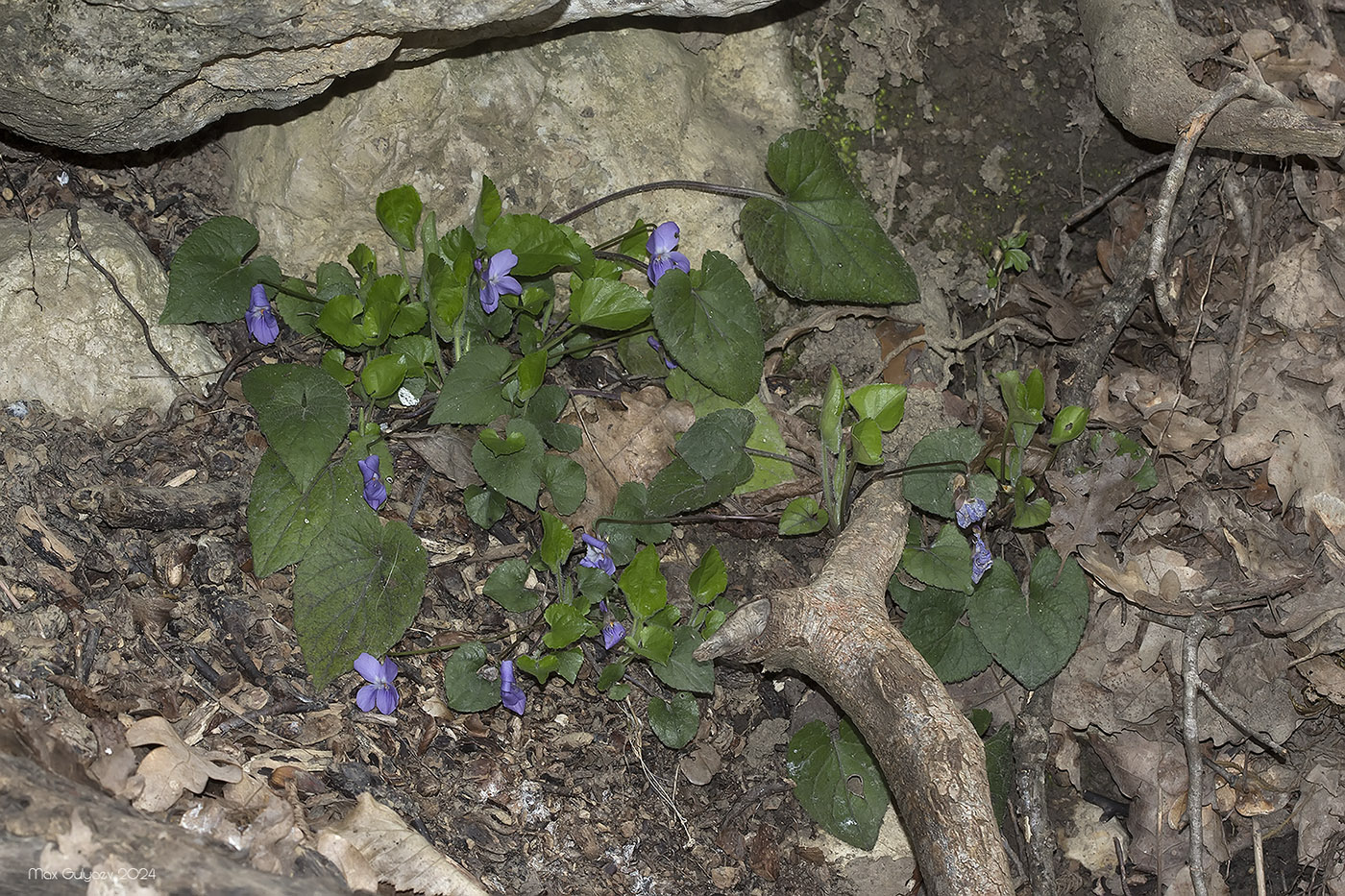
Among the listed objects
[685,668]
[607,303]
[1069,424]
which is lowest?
[685,668]

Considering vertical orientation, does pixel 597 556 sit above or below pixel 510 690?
above

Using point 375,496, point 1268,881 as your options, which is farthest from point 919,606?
point 375,496

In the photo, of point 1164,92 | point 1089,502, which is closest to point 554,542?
point 1089,502

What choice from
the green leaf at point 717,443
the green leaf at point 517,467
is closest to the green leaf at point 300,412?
the green leaf at point 517,467

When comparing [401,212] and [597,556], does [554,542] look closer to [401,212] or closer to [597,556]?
[597,556]

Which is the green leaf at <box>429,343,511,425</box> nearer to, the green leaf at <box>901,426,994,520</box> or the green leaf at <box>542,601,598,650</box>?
the green leaf at <box>542,601,598,650</box>

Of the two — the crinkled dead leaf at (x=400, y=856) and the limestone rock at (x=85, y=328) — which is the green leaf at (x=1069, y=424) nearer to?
the crinkled dead leaf at (x=400, y=856)
